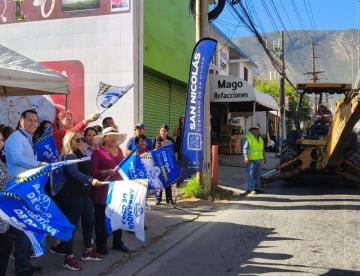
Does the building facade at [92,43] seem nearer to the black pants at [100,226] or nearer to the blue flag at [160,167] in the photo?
the blue flag at [160,167]

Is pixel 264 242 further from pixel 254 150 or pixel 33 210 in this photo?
pixel 254 150

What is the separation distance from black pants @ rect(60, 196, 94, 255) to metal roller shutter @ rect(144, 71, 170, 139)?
→ 333 inches

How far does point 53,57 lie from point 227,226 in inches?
297

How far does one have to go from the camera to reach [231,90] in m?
17.2

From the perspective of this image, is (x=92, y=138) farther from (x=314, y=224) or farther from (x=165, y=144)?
(x=314, y=224)

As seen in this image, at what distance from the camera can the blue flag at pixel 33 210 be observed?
16.2ft

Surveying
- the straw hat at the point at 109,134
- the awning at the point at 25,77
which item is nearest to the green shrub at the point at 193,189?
the awning at the point at 25,77

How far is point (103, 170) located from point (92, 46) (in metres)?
7.69

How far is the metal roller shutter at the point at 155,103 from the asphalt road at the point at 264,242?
14.8ft

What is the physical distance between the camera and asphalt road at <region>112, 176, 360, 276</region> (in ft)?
21.5

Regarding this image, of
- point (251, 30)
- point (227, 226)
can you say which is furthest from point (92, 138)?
point (251, 30)

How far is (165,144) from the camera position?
10.6 meters

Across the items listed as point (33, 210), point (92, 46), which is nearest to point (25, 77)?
point (33, 210)

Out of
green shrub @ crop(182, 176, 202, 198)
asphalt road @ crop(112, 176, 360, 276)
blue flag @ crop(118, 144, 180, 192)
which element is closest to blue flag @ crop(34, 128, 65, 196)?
asphalt road @ crop(112, 176, 360, 276)
